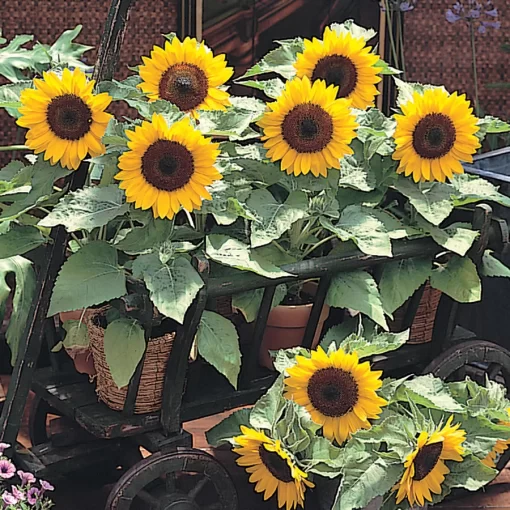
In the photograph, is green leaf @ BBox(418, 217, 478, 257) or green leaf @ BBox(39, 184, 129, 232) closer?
green leaf @ BBox(39, 184, 129, 232)

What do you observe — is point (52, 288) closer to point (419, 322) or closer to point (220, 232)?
point (220, 232)

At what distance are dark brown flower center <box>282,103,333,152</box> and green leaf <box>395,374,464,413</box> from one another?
1.15 ft

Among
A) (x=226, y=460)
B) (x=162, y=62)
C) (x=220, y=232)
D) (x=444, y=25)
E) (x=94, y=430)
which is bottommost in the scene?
(x=226, y=460)

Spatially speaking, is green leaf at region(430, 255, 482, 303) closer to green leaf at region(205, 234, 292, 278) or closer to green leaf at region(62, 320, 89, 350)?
green leaf at region(205, 234, 292, 278)

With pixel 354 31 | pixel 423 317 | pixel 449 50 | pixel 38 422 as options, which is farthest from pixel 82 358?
pixel 449 50

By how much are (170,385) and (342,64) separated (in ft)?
1.67

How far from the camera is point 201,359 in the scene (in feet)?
4.32

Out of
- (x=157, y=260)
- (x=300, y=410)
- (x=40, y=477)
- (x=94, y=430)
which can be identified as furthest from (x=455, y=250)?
(x=40, y=477)

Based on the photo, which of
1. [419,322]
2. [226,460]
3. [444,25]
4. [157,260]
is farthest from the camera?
[444,25]

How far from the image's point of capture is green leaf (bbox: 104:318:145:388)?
1167 millimetres

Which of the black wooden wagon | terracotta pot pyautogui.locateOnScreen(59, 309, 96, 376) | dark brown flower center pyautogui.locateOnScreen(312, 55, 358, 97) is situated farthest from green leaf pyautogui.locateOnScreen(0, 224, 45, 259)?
dark brown flower center pyautogui.locateOnScreen(312, 55, 358, 97)

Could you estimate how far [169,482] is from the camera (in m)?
1.23

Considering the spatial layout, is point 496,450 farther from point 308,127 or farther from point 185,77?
point 185,77

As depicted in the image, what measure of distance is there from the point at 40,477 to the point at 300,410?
1.27 ft
